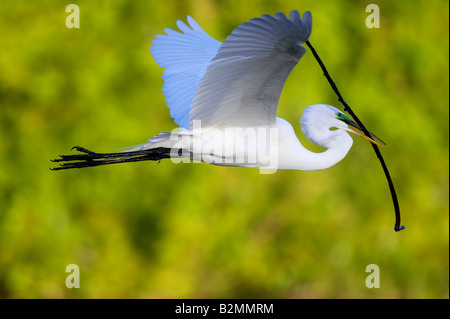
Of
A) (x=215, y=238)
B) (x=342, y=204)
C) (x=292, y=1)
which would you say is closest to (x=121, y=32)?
(x=292, y=1)

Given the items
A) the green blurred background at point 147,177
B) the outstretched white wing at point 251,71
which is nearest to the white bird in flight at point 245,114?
the outstretched white wing at point 251,71

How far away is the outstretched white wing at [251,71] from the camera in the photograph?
5.00ft

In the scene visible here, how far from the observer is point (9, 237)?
441 cm

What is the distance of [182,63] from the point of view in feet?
6.98

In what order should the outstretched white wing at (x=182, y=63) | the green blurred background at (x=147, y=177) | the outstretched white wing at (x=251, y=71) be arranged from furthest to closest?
the green blurred background at (x=147, y=177) → the outstretched white wing at (x=182, y=63) → the outstretched white wing at (x=251, y=71)

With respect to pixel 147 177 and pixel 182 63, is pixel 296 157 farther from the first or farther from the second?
pixel 147 177

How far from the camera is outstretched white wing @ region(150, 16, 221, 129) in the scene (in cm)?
209

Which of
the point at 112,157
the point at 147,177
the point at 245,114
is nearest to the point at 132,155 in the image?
the point at 112,157

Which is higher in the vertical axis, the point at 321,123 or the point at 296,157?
the point at 321,123

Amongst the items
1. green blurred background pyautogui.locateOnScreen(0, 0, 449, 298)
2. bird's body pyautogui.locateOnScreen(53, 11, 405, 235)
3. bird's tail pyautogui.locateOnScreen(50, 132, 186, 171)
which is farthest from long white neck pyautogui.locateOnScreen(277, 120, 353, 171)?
green blurred background pyautogui.locateOnScreen(0, 0, 449, 298)

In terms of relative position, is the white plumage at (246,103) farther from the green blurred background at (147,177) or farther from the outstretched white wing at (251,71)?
the green blurred background at (147,177)

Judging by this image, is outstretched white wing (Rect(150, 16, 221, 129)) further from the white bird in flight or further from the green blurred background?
the green blurred background

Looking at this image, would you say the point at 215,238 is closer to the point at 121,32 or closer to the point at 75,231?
the point at 75,231

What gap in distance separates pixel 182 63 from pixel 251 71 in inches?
20.0
